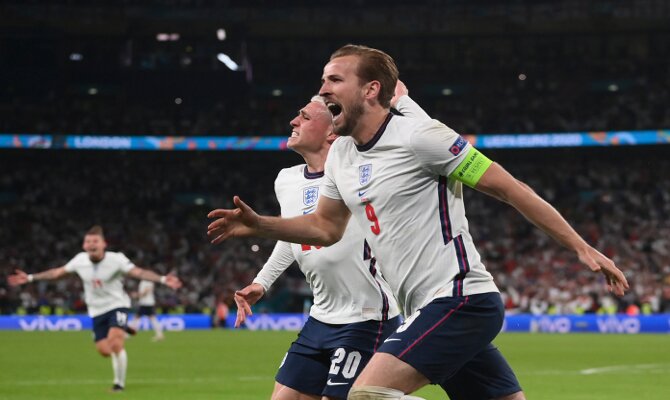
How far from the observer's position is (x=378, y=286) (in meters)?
6.92

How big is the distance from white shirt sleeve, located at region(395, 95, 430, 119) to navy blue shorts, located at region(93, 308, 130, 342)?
35.8ft

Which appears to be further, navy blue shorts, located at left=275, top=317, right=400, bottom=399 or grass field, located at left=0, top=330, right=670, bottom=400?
grass field, located at left=0, top=330, right=670, bottom=400

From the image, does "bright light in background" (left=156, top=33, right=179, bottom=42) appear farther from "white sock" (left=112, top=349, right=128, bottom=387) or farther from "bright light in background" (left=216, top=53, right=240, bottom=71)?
"white sock" (left=112, top=349, right=128, bottom=387)

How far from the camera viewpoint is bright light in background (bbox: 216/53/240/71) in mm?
46406

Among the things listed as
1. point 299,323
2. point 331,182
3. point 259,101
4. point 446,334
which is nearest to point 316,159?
point 331,182

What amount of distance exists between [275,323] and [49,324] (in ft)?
27.3

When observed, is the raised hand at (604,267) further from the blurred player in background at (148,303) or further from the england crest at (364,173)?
the blurred player in background at (148,303)

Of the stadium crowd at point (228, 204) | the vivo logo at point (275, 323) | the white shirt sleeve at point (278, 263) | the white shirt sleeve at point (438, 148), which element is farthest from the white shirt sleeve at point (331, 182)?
the vivo logo at point (275, 323)

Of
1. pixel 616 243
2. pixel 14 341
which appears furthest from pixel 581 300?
pixel 14 341

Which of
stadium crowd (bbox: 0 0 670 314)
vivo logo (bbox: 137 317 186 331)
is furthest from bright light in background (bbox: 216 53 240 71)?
vivo logo (bbox: 137 317 186 331)

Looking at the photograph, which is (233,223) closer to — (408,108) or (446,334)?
(446,334)

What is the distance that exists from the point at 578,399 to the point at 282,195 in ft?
25.7

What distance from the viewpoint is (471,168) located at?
517cm

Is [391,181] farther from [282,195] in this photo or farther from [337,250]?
[282,195]
